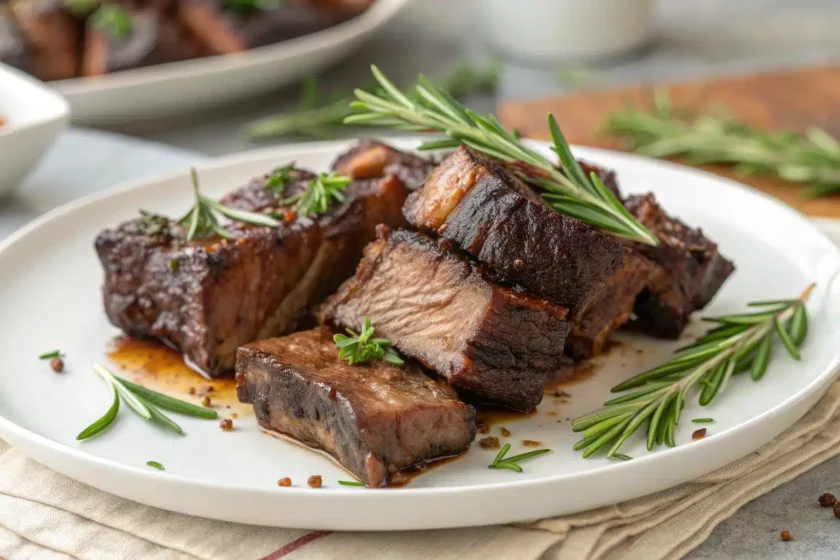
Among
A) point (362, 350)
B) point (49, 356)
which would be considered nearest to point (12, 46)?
point (49, 356)

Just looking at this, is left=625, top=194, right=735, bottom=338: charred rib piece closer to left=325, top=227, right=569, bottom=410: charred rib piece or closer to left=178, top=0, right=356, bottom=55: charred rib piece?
left=325, top=227, right=569, bottom=410: charred rib piece

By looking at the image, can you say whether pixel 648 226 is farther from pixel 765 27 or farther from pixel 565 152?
pixel 765 27

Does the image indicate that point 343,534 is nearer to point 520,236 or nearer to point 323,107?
point 520,236

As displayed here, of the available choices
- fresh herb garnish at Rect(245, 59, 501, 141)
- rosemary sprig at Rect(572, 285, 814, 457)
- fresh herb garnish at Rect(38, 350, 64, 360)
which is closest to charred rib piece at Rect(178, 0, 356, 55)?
fresh herb garnish at Rect(245, 59, 501, 141)

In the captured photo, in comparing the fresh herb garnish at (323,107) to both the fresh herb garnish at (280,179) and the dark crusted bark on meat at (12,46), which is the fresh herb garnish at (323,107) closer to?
the dark crusted bark on meat at (12,46)

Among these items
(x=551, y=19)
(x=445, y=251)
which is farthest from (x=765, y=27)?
(x=445, y=251)
